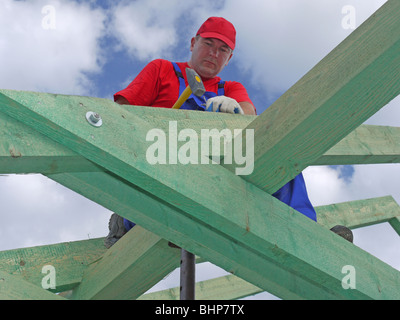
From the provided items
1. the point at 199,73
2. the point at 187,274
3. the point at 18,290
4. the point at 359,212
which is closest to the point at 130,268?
the point at 187,274

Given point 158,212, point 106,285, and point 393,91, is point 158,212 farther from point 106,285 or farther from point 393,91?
point 106,285

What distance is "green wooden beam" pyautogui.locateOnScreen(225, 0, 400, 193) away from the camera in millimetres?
1160

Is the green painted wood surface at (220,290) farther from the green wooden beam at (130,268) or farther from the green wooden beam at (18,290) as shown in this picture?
the green wooden beam at (18,290)

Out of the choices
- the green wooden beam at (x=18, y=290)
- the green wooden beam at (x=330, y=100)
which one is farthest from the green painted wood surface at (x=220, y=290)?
the green wooden beam at (x=330, y=100)

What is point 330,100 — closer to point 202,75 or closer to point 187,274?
point 187,274

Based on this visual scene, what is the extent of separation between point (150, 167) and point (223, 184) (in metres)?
0.23

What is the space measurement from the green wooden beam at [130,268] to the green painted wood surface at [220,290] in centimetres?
110

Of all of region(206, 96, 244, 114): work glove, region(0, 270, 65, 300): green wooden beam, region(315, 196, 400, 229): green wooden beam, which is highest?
region(315, 196, 400, 229): green wooden beam

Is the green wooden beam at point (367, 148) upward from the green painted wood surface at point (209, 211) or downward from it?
upward

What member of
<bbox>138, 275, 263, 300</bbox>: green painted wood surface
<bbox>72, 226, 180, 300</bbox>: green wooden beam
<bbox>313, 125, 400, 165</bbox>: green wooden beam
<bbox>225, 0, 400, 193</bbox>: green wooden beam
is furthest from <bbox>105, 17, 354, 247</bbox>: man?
<bbox>138, 275, 263, 300</bbox>: green painted wood surface

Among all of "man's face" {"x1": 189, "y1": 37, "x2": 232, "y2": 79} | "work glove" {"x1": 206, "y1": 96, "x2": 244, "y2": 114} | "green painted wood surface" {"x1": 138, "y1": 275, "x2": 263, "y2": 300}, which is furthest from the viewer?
"green painted wood surface" {"x1": 138, "y1": 275, "x2": 263, "y2": 300}

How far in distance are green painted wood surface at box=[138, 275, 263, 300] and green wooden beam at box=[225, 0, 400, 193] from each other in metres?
2.06

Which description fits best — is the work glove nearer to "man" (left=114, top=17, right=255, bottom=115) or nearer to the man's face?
"man" (left=114, top=17, right=255, bottom=115)

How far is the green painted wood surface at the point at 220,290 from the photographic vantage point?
3192 mm
